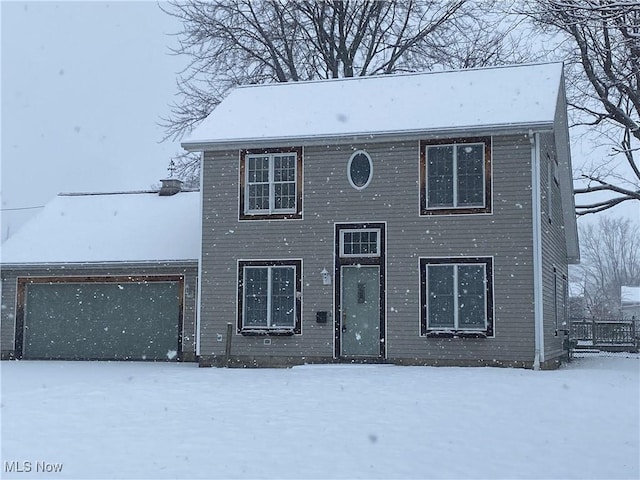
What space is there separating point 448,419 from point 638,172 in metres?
20.2

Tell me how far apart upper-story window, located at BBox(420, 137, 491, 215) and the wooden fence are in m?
14.1

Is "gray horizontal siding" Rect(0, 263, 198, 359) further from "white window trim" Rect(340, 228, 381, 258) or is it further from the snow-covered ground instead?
the snow-covered ground

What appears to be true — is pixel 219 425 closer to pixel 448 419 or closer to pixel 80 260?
pixel 448 419

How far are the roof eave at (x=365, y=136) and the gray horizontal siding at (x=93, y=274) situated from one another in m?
3.93

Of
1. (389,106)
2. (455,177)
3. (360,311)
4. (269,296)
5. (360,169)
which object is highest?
(389,106)

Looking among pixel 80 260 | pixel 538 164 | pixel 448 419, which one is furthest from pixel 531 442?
pixel 80 260

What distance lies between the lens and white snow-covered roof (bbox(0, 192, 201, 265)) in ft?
71.8

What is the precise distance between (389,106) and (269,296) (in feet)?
17.7

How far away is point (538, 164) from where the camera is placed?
656 inches

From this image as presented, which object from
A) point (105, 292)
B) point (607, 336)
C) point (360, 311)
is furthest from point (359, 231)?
point (607, 336)

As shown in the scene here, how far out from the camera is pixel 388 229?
17484 millimetres

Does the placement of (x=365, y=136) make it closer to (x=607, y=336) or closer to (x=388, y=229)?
(x=388, y=229)

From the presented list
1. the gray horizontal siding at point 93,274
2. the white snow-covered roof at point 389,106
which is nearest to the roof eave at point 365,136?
the white snow-covered roof at point 389,106

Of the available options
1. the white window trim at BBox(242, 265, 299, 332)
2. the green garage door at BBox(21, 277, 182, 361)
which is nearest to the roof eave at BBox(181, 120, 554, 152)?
the white window trim at BBox(242, 265, 299, 332)
